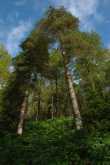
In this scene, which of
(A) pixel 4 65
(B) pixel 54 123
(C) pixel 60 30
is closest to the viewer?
(C) pixel 60 30

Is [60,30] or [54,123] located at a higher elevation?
[60,30]

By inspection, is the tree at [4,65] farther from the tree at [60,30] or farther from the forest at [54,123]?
the tree at [60,30]

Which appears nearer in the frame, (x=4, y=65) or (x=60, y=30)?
(x=60, y=30)

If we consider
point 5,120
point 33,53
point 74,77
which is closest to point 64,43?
point 33,53

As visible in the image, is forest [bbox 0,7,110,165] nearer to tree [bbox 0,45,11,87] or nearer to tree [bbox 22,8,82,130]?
tree [bbox 22,8,82,130]

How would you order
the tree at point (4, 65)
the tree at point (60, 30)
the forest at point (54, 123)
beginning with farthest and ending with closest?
the tree at point (4, 65)
the tree at point (60, 30)
the forest at point (54, 123)

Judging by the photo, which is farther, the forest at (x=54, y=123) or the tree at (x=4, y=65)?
the tree at (x=4, y=65)

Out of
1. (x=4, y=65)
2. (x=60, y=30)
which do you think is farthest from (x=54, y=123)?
(x=4, y=65)

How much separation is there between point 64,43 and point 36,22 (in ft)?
9.44

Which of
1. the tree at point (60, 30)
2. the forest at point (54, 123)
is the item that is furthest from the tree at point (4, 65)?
the tree at point (60, 30)

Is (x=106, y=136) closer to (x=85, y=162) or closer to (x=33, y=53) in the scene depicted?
(x=85, y=162)

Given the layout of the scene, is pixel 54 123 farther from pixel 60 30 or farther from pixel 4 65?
pixel 4 65

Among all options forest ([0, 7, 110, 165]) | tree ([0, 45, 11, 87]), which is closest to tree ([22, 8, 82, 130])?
forest ([0, 7, 110, 165])

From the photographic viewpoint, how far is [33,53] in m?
24.0
